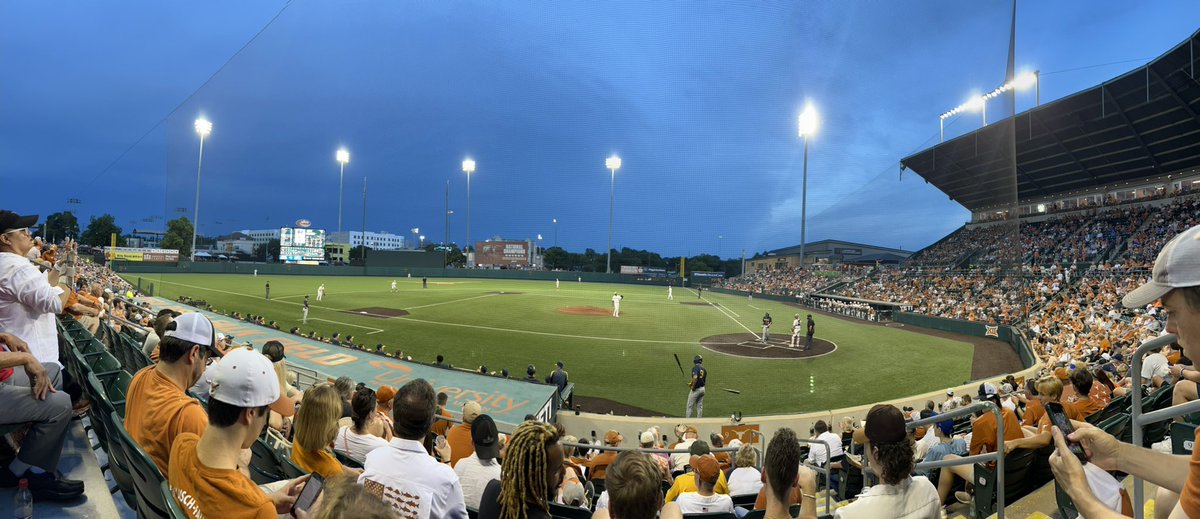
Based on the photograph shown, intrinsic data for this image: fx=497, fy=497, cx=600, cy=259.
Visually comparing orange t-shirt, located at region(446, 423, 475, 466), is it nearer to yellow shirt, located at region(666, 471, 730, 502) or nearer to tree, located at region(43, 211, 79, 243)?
yellow shirt, located at region(666, 471, 730, 502)

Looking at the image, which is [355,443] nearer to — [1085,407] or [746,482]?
[746,482]

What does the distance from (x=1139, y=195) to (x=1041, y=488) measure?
4394 centimetres

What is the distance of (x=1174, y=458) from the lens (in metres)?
1.67

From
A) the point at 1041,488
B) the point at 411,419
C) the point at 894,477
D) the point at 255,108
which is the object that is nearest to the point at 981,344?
the point at 1041,488

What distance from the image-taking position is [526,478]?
2498 millimetres

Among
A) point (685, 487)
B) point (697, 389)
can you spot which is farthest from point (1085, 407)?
point (697, 389)

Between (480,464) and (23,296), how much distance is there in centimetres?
357

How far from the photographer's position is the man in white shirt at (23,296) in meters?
3.62

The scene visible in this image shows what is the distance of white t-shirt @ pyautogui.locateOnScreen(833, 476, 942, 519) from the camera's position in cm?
247

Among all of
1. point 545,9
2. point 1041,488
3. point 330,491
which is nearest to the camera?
point 330,491

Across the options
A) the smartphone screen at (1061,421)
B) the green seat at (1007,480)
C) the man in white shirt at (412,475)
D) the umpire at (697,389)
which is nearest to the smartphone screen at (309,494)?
the man in white shirt at (412,475)

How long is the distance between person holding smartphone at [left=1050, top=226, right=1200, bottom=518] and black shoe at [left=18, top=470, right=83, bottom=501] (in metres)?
5.26

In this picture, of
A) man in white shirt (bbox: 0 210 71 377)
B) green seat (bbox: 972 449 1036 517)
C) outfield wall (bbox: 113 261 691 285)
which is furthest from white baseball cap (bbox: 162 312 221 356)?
outfield wall (bbox: 113 261 691 285)

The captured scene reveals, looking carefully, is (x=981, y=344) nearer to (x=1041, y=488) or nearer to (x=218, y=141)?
(x=1041, y=488)
